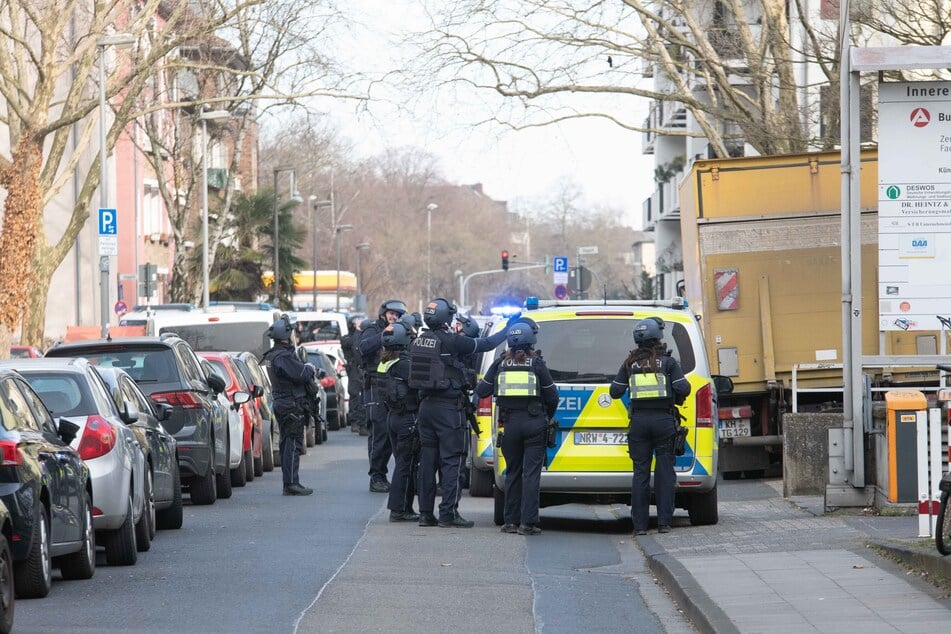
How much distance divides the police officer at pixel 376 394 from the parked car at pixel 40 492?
646 cm

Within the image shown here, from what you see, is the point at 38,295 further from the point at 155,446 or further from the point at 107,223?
the point at 155,446

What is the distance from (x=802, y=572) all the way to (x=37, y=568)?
455 cm

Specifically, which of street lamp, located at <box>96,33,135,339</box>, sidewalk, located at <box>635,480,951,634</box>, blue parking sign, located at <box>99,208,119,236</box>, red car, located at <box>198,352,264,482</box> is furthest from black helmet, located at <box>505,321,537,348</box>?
blue parking sign, located at <box>99,208,119,236</box>

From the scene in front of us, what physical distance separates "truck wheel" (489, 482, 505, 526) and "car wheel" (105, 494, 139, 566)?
3493 mm

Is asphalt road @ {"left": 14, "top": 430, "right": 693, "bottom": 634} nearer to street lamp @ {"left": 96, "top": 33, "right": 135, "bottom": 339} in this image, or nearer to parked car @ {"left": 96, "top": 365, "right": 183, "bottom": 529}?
parked car @ {"left": 96, "top": 365, "right": 183, "bottom": 529}

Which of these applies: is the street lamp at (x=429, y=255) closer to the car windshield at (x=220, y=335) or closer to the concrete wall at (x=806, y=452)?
the car windshield at (x=220, y=335)

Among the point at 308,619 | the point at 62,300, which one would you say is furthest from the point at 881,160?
the point at 62,300

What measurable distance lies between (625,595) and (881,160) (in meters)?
5.17

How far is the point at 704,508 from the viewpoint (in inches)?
571

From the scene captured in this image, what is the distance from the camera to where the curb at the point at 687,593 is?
8.79 metres

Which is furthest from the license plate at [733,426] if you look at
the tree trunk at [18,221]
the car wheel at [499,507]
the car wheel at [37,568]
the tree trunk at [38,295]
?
the tree trunk at [38,295]

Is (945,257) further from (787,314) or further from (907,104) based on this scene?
(787,314)

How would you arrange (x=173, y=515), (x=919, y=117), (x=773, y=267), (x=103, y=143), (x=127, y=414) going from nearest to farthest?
(x=127, y=414) → (x=919, y=117) → (x=173, y=515) → (x=773, y=267) → (x=103, y=143)

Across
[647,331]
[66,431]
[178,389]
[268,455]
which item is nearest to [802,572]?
[647,331]
